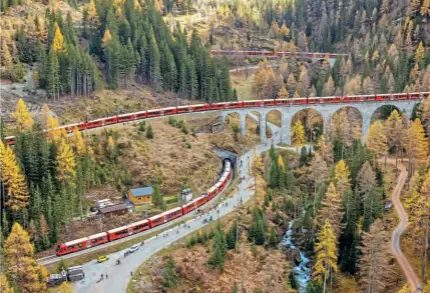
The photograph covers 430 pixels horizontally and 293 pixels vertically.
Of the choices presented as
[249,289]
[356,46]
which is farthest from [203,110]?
[356,46]

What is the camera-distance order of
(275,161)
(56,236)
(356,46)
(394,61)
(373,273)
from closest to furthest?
(373,273)
(56,236)
(275,161)
(394,61)
(356,46)

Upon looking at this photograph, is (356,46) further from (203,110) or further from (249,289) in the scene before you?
(249,289)

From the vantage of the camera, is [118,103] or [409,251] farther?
[118,103]

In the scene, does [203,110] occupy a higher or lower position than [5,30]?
lower

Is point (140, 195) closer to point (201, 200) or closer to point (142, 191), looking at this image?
point (142, 191)

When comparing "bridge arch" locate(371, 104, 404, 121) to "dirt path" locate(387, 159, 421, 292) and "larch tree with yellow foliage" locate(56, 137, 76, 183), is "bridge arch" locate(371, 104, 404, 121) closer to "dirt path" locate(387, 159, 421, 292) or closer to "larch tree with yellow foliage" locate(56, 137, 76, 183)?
"dirt path" locate(387, 159, 421, 292)

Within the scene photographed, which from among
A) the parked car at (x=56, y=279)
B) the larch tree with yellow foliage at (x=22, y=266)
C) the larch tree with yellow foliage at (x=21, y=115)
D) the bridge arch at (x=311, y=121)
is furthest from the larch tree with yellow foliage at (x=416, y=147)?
the larch tree with yellow foliage at (x=21, y=115)

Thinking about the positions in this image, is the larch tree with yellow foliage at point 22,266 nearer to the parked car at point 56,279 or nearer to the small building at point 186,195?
the parked car at point 56,279
